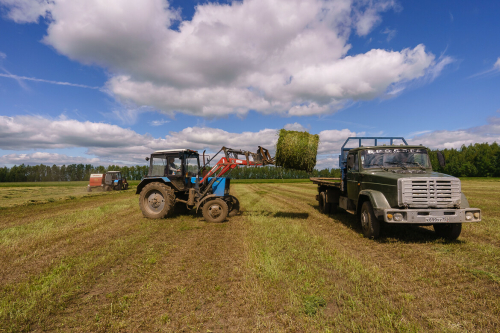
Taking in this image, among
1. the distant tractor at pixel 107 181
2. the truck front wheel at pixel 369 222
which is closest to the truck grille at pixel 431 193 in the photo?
the truck front wheel at pixel 369 222

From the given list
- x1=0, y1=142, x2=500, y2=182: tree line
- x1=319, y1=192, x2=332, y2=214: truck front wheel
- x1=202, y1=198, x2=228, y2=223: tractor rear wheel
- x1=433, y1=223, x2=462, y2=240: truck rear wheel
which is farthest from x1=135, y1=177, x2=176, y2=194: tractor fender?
x1=0, y1=142, x2=500, y2=182: tree line

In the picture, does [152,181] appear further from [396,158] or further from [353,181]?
[396,158]

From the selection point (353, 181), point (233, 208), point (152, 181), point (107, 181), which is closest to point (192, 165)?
point (152, 181)

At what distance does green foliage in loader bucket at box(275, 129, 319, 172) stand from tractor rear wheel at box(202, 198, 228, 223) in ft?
9.74

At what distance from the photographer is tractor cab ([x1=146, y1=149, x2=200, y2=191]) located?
10.2 m

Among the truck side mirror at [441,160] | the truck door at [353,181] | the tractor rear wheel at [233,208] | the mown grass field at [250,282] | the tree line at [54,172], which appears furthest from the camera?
the tree line at [54,172]

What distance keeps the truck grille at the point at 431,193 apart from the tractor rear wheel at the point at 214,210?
19.2 ft

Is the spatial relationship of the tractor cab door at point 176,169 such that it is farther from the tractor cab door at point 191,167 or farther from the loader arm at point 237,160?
the loader arm at point 237,160

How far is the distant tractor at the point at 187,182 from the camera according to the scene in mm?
9758

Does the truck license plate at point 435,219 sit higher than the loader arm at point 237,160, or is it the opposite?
the loader arm at point 237,160

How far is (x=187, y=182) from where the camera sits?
10305 millimetres

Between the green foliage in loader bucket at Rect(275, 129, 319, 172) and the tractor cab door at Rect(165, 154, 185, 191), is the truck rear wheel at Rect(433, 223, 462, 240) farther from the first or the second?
the tractor cab door at Rect(165, 154, 185, 191)

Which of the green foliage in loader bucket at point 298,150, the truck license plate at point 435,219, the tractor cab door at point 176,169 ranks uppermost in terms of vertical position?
the green foliage in loader bucket at point 298,150

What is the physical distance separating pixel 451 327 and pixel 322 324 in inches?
57.2
